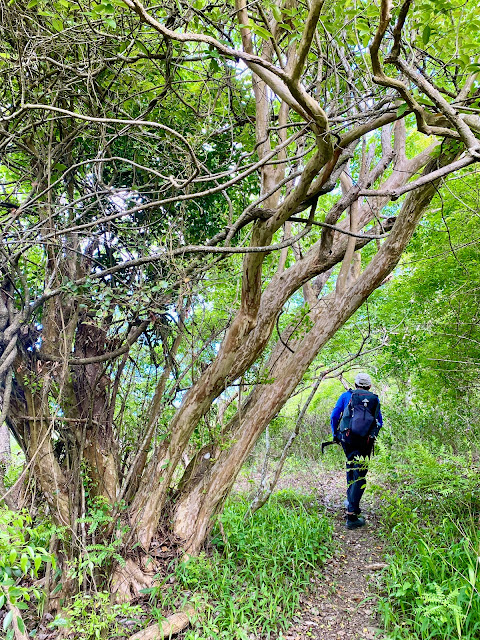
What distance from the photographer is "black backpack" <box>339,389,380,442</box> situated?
15.2 feet

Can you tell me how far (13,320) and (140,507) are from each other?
1.97 metres

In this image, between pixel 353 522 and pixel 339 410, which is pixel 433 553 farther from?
pixel 339 410

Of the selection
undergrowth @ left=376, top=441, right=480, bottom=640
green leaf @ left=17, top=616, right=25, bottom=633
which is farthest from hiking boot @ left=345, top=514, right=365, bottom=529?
green leaf @ left=17, top=616, right=25, bottom=633

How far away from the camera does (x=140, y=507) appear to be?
355 centimetres

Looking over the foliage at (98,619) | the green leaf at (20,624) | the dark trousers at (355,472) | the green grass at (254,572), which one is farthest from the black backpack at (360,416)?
the green leaf at (20,624)

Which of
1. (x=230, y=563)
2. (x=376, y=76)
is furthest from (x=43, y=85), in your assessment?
(x=230, y=563)

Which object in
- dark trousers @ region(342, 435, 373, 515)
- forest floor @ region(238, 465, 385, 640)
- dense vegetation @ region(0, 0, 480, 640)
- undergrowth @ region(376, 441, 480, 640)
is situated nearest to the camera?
undergrowth @ region(376, 441, 480, 640)

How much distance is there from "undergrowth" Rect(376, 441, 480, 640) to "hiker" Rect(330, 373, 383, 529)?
478 millimetres

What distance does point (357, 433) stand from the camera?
15.2 ft

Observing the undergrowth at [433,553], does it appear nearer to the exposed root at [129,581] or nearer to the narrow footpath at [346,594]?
the narrow footpath at [346,594]

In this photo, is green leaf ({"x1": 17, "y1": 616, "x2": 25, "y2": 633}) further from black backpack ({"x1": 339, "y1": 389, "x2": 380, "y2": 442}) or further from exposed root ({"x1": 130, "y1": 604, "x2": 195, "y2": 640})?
black backpack ({"x1": 339, "y1": 389, "x2": 380, "y2": 442})

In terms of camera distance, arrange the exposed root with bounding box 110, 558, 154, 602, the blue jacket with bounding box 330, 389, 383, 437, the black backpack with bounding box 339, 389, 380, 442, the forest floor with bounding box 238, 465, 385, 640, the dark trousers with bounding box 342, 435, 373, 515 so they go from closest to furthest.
Answer: the forest floor with bounding box 238, 465, 385, 640 → the exposed root with bounding box 110, 558, 154, 602 → the dark trousers with bounding box 342, 435, 373, 515 → the black backpack with bounding box 339, 389, 380, 442 → the blue jacket with bounding box 330, 389, 383, 437

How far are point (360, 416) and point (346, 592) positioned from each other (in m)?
1.82

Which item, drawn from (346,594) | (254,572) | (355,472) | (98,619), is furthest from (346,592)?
(98,619)
